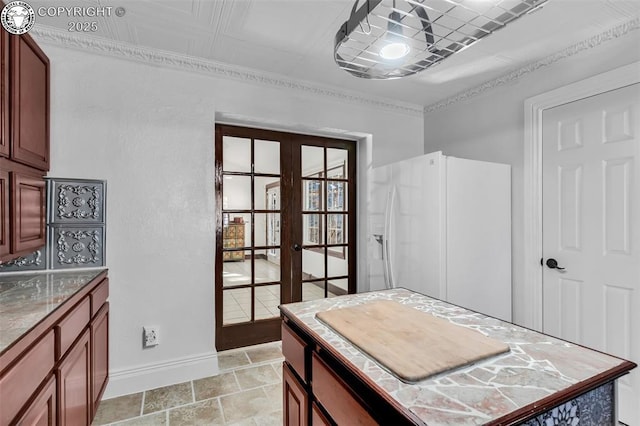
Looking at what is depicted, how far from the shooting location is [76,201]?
2.16 meters

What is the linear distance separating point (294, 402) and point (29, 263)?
195 cm

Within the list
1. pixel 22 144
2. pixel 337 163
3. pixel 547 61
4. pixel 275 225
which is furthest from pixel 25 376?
pixel 547 61

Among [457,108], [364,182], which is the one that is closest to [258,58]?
[364,182]

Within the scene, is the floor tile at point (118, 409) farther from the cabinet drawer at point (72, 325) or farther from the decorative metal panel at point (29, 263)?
the decorative metal panel at point (29, 263)

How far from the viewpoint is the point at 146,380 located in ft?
7.66

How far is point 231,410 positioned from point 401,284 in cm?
158

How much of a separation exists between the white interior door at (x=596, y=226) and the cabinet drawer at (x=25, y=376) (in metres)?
3.06

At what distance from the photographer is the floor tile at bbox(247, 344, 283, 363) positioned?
281cm

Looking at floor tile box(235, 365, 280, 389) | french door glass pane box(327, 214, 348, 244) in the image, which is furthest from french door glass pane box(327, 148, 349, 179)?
floor tile box(235, 365, 280, 389)

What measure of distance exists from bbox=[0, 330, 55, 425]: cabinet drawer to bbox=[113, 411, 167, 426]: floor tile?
94cm

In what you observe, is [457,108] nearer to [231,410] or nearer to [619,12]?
[619,12]

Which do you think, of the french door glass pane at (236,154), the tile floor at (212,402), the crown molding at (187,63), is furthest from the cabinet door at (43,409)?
the crown molding at (187,63)

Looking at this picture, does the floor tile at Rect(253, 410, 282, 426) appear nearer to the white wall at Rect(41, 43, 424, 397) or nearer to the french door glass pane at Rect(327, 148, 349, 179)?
the white wall at Rect(41, 43, 424, 397)

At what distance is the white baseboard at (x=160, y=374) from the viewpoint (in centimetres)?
225
